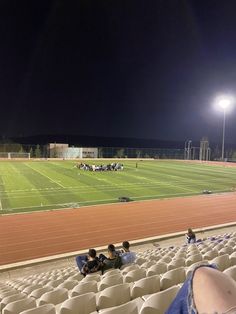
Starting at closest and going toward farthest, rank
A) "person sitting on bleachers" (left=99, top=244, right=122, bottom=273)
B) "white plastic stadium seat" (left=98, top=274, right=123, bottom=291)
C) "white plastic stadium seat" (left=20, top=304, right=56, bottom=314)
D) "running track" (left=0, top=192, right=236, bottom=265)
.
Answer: "white plastic stadium seat" (left=20, top=304, right=56, bottom=314)
"white plastic stadium seat" (left=98, top=274, right=123, bottom=291)
"person sitting on bleachers" (left=99, top=244, right=122, bottom=273)
"running track" (left=0, top=192, right=236, bottom=265)

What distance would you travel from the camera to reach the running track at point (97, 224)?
1664 centimetres

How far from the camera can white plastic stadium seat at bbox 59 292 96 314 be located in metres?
3.72

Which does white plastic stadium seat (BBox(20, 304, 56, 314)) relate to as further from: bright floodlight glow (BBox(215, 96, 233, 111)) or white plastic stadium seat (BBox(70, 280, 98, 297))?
bright floodlight glow (BBox(215, 96, 233, 111))

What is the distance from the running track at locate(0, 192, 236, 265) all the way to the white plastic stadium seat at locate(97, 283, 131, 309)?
11.7 meters

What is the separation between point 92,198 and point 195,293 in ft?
88.8

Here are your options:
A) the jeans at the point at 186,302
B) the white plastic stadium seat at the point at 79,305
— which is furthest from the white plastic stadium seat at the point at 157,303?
the jeans at the point at 186,302

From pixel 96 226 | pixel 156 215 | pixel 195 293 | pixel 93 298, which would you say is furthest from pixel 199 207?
pixel 195 293

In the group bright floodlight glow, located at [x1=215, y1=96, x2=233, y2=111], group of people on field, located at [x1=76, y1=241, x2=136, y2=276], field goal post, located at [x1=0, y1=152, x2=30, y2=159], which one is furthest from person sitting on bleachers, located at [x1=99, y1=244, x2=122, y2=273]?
field goal post, located at [x1=0, y1=152, x2=30, y2=159]

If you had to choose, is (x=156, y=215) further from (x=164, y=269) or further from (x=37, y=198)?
(x=164, y=269)

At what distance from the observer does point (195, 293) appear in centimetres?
177

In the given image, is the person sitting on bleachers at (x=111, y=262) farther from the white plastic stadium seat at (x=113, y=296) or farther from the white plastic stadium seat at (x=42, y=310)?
the white plastic stadium seat at (x=42, y=310)

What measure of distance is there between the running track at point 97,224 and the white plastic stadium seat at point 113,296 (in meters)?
11.7

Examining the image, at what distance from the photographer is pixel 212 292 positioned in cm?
170

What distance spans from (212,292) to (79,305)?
8.52ft
